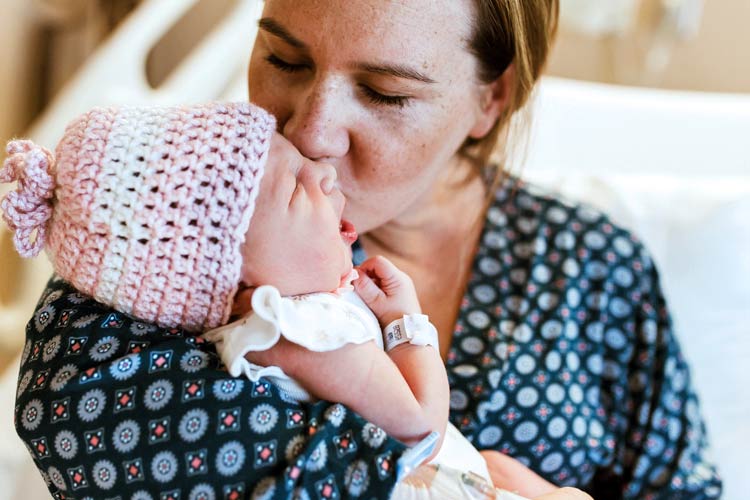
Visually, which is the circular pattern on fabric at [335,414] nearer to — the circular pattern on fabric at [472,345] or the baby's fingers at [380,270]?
the baby's fingers at [380,270]

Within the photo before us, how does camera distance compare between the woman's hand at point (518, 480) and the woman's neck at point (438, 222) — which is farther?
the woman's neck at point (438, 222)

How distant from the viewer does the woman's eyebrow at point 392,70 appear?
1.15 meters

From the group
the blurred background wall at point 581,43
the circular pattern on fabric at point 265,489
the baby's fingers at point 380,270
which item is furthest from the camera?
the blurred background wall at point 581,43

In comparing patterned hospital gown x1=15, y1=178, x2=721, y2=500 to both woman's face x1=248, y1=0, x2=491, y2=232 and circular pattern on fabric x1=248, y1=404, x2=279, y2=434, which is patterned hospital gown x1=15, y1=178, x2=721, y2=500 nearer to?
circular pattern on fabric x1=248, y1=404, x2=279, y2=434

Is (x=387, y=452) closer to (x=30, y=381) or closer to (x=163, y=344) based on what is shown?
(x=163, y=344)

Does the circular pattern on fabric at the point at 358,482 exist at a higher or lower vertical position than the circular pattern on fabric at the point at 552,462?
higher

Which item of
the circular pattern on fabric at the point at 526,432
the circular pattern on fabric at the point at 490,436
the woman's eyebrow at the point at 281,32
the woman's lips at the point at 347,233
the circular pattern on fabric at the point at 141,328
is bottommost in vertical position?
the circular pattern on fabric at the point at 490,436

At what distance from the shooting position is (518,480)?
49.2 inches

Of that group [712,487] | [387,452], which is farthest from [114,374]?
[712,487]

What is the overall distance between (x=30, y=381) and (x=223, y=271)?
29cm

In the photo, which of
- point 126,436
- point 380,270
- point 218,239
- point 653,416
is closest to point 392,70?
point 380,270

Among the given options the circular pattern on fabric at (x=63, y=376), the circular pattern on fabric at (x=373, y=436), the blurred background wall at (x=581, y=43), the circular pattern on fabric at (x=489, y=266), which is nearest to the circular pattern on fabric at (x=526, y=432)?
the circular pattern on fabric at (x=489, y=266)

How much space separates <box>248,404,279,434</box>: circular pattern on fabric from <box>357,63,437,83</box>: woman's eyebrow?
48 centimetres

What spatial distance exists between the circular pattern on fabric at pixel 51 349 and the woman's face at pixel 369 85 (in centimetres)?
39
